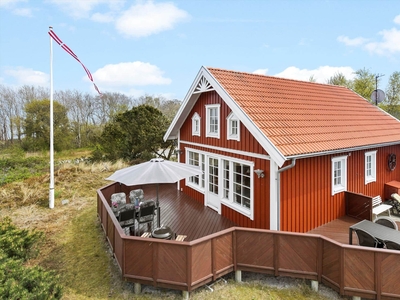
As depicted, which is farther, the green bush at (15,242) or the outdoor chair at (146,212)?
the outdoor chair at (146,212)

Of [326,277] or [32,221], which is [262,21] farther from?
[32,221]

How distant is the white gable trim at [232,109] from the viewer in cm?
582

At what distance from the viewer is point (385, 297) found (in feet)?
14.6

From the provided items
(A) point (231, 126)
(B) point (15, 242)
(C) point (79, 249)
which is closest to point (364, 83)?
(A) point (231, 126)

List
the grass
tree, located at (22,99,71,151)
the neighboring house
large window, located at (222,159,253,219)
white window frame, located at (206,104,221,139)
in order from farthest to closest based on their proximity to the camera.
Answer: tree, located at (22,99,71,151) → white window frame, located at (206,104,221,139) → large window, located at (222,159,253,219) → the neighboring house → the grass

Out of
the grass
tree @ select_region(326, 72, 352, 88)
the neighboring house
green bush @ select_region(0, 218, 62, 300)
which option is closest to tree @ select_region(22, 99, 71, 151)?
the grass

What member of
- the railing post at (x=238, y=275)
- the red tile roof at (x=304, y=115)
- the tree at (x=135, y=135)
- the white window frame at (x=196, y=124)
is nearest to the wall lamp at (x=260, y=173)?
the red tile roof at (x=304, y=115)

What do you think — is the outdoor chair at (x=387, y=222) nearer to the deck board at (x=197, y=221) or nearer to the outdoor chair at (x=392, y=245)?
the deck board at (x=197, y=221)

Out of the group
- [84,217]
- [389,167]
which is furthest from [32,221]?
[389,167]

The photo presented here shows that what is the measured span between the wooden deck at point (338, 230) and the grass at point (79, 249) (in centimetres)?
194

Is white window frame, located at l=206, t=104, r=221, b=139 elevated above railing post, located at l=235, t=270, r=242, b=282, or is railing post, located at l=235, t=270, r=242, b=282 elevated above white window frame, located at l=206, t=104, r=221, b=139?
white window frame, located at l=206, t=104, r=221, b=139

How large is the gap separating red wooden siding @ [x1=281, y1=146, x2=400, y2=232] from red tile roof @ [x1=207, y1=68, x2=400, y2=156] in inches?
23.7

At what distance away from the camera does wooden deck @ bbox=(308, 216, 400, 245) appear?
647 cm

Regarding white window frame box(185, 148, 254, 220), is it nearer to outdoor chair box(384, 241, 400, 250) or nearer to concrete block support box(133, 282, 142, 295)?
outdoor chair box(384, 241, 400, 250)
